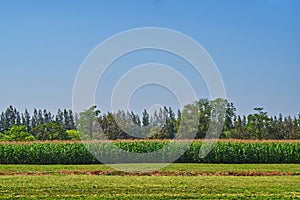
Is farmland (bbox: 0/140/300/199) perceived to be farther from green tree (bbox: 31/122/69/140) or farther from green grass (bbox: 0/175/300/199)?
green tree (bbox: 31/122/69/140)

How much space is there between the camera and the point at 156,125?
117 ft

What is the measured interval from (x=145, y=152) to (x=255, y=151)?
8.06 metres

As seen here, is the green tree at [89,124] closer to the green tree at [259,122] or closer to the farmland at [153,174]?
the farmland at [153,174]

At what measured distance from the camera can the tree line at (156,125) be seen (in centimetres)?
3338

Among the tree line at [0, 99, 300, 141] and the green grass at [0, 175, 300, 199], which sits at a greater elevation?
the tree line at [0, 99, 300, 141]

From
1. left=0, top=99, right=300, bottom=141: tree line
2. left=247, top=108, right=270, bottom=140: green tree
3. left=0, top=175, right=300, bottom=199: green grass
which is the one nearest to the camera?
left=0, top=175, right=300, bottom=199: green grass

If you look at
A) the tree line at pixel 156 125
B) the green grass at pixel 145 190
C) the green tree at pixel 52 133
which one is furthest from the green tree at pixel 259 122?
the green grass at pixel 145 190

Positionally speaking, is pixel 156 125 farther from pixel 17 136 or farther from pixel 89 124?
pixel 17 136

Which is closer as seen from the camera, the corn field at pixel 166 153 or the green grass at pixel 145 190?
the green grass at pixel 145 190

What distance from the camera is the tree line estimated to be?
33.4 meters

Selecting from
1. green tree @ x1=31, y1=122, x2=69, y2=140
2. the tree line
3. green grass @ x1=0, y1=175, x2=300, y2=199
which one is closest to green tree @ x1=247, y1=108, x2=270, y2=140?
the tree line

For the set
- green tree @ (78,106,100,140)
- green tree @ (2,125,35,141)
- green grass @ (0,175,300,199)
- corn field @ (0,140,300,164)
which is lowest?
green grass @ (0,175,300,199)

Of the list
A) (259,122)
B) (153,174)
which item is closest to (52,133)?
(259,122)

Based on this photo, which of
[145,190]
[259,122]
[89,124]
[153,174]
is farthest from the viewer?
[259,122]
